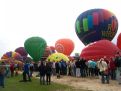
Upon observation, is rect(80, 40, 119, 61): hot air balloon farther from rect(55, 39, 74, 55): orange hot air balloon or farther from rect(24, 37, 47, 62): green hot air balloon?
rect(55, 39, 74, 55): orange hot air balloon

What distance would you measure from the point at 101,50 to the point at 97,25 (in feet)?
60.9

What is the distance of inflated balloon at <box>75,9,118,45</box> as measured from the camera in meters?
58.3

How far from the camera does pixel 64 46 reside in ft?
251

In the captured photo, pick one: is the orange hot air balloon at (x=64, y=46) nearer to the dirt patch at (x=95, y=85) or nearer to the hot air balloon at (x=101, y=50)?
the hot air balloon at (x=101, y=50)

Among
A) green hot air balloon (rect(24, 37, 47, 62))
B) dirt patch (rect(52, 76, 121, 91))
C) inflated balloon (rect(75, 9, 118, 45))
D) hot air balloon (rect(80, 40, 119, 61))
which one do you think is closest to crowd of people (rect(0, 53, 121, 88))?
dirt patch (rect(52, 76, 121, 91))

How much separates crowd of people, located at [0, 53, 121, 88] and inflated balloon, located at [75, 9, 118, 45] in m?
19.1

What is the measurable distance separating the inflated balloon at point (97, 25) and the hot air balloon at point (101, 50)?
16.2m

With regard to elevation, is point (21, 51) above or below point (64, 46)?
above

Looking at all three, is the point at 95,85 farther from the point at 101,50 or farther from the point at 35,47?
the point at 35,47

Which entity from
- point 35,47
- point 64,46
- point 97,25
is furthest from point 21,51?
point 97,25

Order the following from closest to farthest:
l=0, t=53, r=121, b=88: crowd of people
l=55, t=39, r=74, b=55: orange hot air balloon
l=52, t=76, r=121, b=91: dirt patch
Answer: l=52, t=76, r=121, b=91: dirt patch < l=0, t=53, r=121, b=88: crowd of people < l=55, t=39, r=74, b=55: orange hot air balloon

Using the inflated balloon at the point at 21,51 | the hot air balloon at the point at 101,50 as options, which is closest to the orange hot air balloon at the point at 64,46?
the inflated balloon at the point at 21,51

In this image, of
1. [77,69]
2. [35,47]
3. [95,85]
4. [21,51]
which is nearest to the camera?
[95,85]

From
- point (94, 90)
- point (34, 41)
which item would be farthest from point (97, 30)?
point (94, 90)
